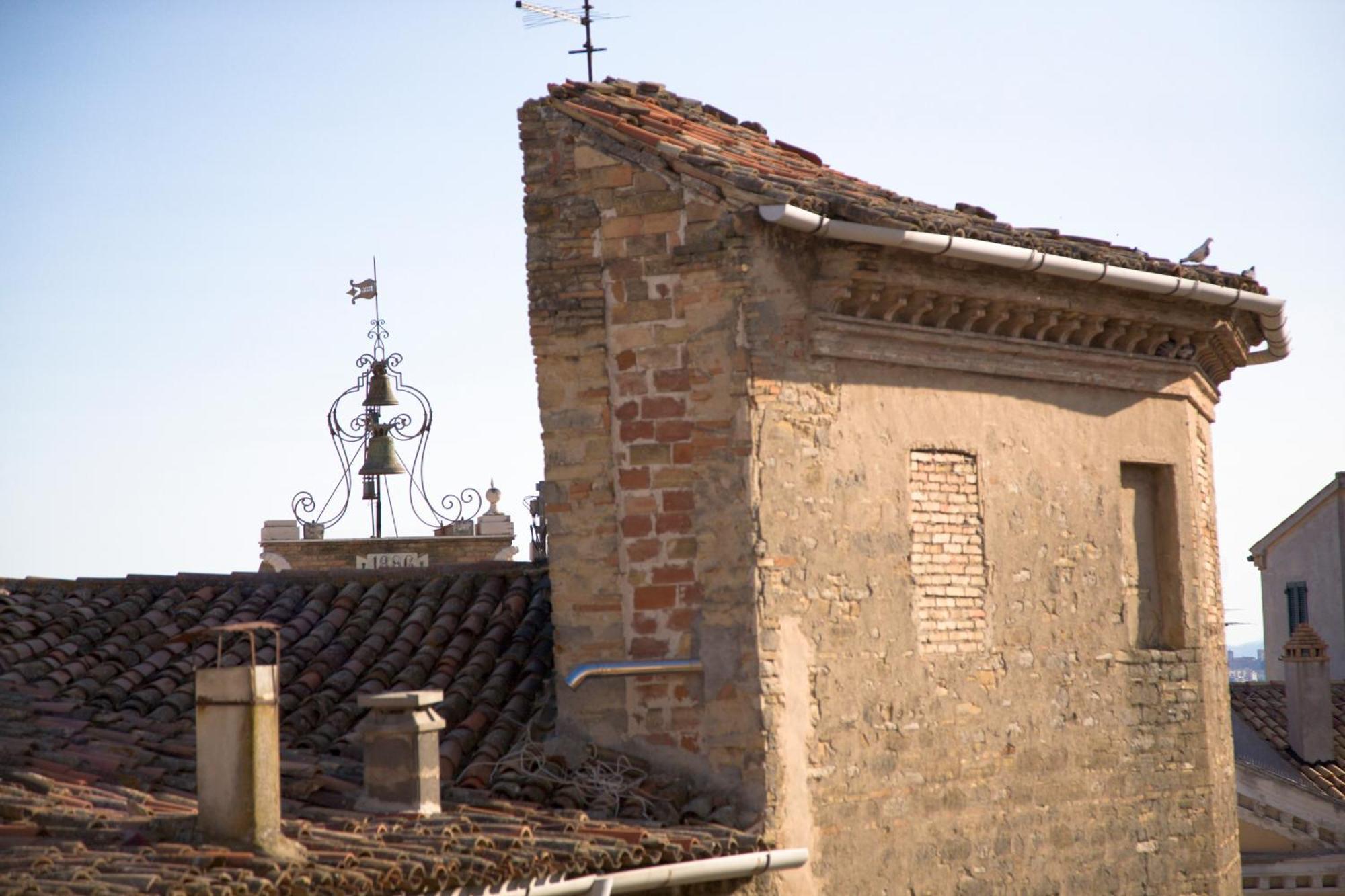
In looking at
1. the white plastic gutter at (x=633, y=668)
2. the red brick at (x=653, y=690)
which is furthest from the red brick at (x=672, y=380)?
the red brick at (x=653, y=690)

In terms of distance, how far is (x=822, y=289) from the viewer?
362 inches

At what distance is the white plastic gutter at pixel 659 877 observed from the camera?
7.41 metres

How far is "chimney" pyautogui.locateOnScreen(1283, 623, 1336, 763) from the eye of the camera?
2030 cm

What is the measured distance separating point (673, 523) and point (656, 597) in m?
0.41

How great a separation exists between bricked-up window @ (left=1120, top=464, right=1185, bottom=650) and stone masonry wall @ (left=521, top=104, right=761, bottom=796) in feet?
11.2

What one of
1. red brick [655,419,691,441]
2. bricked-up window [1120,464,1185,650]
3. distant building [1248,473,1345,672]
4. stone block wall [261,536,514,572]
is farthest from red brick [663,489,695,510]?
distant building [1248,473,1345,672]

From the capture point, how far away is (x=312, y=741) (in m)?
9.41

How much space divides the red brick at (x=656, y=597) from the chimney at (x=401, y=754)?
4.20 ft

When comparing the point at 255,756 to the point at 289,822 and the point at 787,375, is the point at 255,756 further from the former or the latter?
the point at 787,375

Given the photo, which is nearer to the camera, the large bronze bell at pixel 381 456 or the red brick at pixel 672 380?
the red brick at pixel 672 380

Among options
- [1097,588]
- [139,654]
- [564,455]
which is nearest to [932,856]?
[1097,588]

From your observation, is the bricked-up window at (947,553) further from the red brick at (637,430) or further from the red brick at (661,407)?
the red brick at (637,430)

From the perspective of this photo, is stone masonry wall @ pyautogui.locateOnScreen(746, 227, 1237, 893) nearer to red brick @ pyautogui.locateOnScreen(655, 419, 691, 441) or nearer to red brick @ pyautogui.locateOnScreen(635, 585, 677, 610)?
red brick @ pyautogui.locateOnScreen(655, 419, 691, 441)

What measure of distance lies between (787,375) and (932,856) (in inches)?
110
